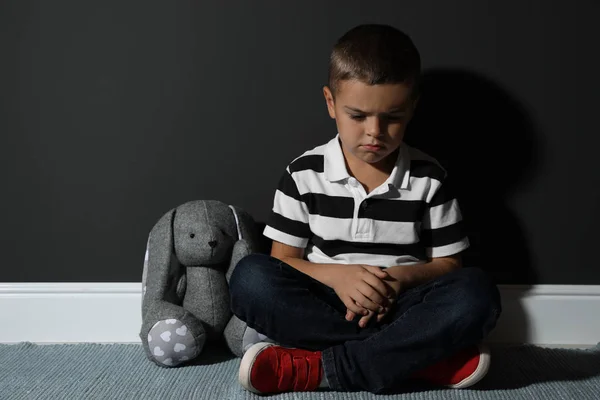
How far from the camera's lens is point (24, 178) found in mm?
1557

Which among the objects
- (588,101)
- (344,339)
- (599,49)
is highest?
(599,49)

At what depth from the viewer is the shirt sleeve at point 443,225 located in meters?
1.39

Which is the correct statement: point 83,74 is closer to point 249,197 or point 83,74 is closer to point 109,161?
point 109,161

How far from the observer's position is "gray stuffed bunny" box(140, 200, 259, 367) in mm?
1420

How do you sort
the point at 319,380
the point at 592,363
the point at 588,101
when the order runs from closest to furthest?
the point at 319,380 < the point at 592,363 < the point at 588,101

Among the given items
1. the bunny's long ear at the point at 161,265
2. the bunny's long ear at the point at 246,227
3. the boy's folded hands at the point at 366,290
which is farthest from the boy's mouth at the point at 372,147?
the bunny's long ear at the point at 161,265

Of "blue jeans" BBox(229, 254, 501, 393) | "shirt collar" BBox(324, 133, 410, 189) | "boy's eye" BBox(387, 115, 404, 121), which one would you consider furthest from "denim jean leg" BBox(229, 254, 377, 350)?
"boy's eye" BBox(387, 115, 404, 121)

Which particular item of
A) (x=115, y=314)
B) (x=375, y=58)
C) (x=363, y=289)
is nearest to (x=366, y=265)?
(x=363, y=289)

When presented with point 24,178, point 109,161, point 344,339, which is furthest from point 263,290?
point 24,178

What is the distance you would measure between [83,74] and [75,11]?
13cm

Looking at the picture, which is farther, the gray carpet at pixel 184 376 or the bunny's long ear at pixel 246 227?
the bunny's long ear at pixel 246 227

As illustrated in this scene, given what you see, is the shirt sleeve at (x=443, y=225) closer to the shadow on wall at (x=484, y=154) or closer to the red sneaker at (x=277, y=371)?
the shadow on wall at (x=484, y=154)

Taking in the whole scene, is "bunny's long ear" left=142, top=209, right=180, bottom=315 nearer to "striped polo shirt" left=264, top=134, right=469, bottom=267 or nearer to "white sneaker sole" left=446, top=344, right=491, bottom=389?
"striped polo shirt" left=264, top=134, right=469, bottom=267

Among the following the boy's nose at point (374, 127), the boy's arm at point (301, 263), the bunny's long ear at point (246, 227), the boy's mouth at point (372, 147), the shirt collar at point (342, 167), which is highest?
the boy's nose at point (374, 127)
